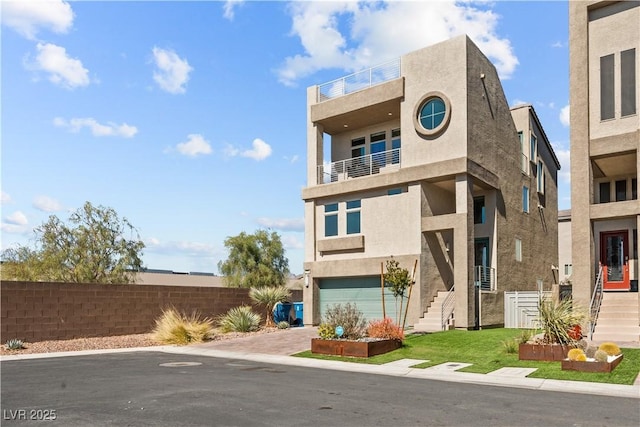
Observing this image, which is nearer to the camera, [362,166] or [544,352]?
[544,352]

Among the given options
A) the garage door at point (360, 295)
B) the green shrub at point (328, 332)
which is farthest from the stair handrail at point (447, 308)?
the green shrub at point (328, 332)

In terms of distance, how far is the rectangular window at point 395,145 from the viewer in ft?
92.0

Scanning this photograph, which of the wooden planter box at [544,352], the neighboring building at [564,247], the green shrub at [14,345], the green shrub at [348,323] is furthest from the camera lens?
the neighboring building at [564,247]

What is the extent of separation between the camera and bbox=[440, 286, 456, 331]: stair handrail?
23141mm

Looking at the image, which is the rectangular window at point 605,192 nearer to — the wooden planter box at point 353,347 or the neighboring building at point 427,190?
the neighboring building at point 427,190

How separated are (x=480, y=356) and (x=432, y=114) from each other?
12496mm

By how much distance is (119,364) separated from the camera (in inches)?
612

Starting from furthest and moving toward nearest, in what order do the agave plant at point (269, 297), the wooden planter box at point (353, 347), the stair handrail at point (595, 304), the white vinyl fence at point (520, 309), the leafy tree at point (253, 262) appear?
the leafy tree at point (253, 262), the agave plant at point (269, 297), the white vinyl fence at point (520, 309), the stair handrail at point (595, 304), the wooden planter box at point (353, 347)

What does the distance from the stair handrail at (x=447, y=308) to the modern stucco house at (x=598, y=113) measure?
535 cm

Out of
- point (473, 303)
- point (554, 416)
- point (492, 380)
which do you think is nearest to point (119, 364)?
point (492, 380)

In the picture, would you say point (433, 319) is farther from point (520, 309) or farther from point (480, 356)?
point (480, 356)

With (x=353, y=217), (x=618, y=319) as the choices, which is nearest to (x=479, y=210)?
(x=353, y=217)

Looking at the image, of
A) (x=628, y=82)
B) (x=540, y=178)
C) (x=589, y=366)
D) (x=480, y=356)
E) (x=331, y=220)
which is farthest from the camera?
(x=540, y=178)

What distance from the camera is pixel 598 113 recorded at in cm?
2044
